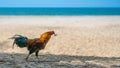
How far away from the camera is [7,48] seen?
19.7 metres

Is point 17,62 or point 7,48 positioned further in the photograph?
point 7,48

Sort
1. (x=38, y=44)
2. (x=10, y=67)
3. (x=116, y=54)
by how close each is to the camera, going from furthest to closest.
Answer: (x=116, y=54) → (x=38, y=44) → (x=10, y=67)

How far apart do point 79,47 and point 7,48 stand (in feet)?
14.5

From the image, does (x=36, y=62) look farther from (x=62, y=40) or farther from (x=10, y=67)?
(x=62, y=40)

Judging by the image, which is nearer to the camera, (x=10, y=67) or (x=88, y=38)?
(x=10, y=67)

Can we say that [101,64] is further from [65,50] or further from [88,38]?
[88,38]

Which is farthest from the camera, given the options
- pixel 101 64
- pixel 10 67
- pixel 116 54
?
pixel 116 54

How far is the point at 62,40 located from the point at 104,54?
16.3 ft

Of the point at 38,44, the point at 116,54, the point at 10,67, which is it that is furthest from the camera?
the point at 116,54

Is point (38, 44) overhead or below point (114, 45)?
overhead

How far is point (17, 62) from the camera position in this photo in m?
12.3

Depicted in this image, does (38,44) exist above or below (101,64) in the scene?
above

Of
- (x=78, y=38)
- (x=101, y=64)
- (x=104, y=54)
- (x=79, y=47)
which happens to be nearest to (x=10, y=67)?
(x=101, y=64)

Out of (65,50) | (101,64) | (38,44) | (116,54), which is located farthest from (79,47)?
(38,44)
